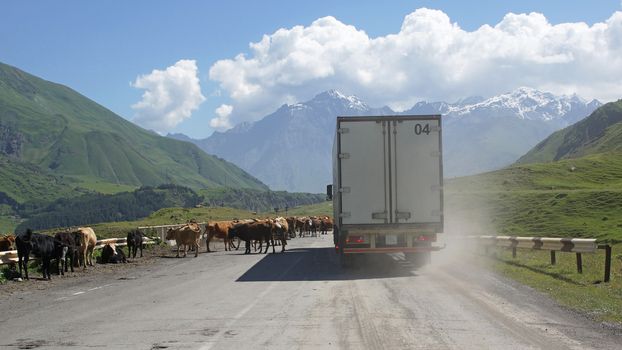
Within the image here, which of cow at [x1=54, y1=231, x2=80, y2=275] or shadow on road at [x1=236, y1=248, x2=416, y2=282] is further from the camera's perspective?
cow at [x1=54, y1=231, x2=80, y2=275]

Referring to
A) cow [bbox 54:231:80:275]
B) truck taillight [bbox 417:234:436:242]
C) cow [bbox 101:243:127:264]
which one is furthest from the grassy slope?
cow [bbox 101:243:127:264]

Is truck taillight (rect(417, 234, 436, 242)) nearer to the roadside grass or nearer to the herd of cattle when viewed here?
the roadside grass

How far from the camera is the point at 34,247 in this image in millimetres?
22328

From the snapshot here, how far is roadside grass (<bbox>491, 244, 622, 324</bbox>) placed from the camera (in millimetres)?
13567

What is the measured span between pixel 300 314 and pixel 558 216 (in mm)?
73268

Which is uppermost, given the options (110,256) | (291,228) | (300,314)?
(291,228)

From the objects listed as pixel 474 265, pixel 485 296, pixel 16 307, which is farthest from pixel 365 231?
pixel 16 307

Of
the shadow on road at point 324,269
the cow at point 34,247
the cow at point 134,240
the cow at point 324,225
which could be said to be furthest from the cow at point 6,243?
the cow at point 324,225

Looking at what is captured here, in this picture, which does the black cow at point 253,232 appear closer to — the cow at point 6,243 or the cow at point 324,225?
the cow at point 6,243

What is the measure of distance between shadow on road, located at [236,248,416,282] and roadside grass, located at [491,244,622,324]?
3633mm

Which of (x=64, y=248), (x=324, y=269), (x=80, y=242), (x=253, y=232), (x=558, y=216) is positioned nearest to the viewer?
(x=324, y=269)

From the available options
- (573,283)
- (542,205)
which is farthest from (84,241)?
(542,205)

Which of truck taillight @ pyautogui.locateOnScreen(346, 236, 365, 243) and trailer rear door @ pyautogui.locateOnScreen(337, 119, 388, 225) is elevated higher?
trailer rear door @ pyautogui.locateOnScreen(337, 119, 388, 225)

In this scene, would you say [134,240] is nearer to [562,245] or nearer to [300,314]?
[562,245]
